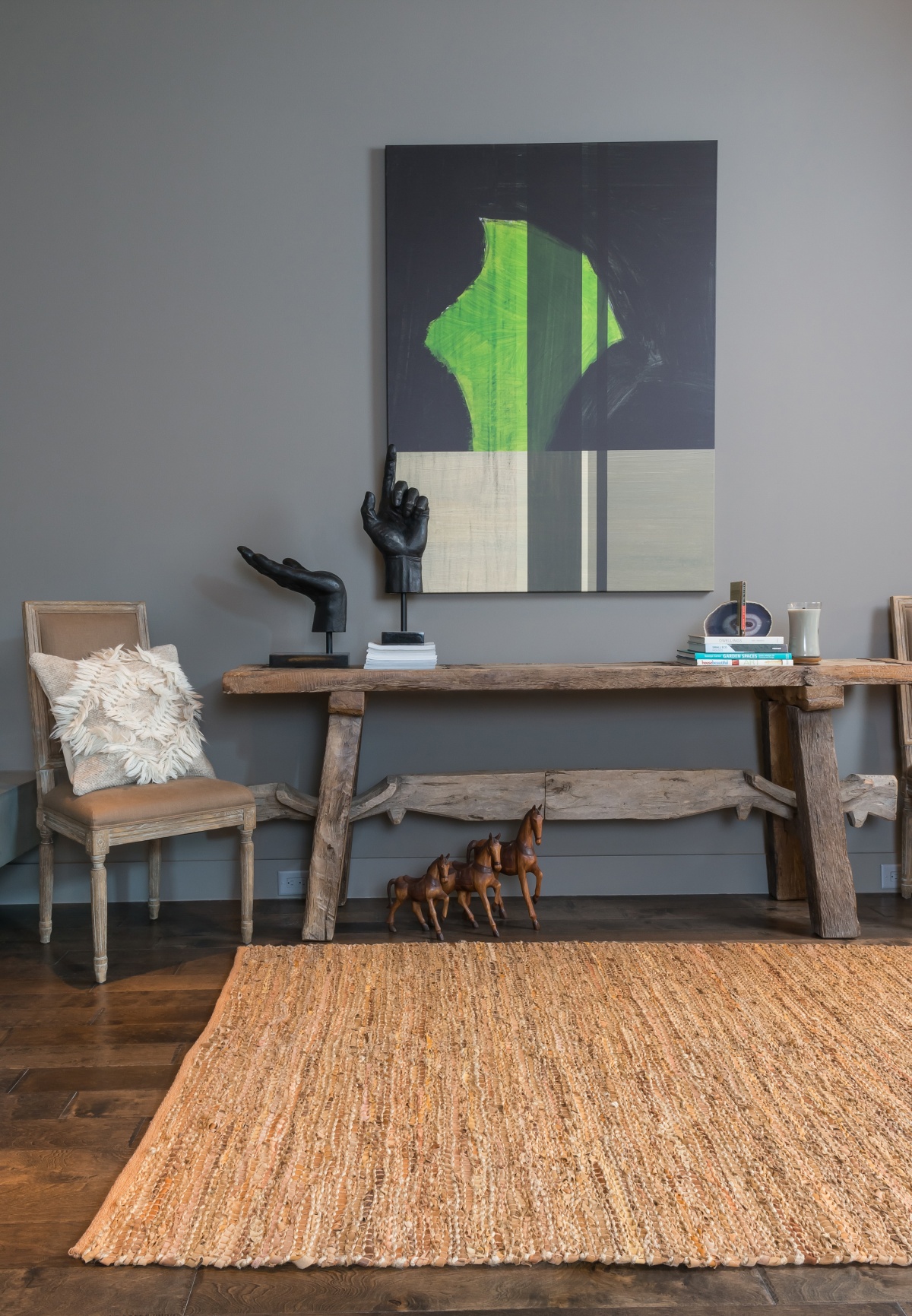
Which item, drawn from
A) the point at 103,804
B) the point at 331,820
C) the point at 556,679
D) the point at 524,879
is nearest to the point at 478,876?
the point at 524,879

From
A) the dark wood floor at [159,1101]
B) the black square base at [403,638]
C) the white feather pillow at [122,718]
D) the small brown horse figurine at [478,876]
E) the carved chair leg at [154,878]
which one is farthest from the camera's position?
the carved chair leg at [154,878]

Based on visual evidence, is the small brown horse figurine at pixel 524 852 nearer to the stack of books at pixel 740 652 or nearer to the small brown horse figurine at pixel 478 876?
the small brown horse figurine at pixel 478 876

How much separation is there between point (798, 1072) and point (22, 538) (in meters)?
2.80

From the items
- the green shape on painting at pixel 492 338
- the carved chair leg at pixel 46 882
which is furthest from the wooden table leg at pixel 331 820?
the green shape on painting at pixel 492 338

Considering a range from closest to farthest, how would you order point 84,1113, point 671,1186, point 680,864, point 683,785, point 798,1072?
1. point 671,1186
2. point 84,1113
3. point 798,1072
4. point 683,785
5. point 680,864

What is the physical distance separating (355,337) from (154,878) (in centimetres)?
192

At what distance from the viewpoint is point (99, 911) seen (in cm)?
242

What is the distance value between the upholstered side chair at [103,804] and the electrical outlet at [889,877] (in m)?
2.16

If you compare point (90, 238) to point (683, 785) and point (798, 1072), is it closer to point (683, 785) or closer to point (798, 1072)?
point (683, 785)

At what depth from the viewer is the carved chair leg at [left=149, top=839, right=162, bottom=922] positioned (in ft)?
9.75

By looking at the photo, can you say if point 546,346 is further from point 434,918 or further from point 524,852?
point 434,918

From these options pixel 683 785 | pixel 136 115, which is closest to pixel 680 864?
pixel 683 785

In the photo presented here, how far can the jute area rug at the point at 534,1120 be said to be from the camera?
1.40m

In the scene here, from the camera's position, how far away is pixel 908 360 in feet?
10.3
